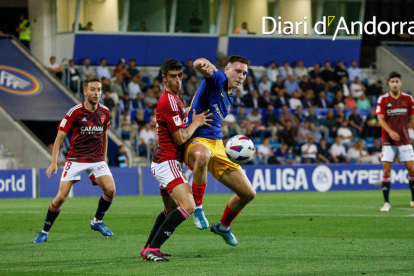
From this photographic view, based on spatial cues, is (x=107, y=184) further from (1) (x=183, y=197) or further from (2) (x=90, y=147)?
(1) (x=183, y=197)

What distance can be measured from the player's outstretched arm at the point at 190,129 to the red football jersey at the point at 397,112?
617 centimetres

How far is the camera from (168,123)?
688cm

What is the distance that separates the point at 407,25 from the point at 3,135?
22.6 metres

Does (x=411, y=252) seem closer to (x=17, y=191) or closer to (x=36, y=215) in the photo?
(x=36, y=215)

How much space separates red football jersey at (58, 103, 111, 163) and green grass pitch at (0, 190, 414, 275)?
114 cm

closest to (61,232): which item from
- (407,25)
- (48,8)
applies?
(48,8)

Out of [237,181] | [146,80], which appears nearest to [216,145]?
[237,181]

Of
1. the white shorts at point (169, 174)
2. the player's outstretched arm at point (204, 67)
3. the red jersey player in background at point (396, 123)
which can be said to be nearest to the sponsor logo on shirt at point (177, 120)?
the white shorts at point (169, 174)

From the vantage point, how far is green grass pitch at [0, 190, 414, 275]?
21.0ft

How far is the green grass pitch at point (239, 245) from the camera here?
6.41 meters

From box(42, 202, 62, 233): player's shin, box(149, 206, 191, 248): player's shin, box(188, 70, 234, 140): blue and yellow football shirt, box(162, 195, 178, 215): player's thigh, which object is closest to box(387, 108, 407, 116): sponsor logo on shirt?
box(188, 70, 234, 140): blue and yellow football shirt

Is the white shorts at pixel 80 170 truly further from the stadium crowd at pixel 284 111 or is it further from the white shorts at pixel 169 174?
the stadium crowd at pixel 284 111

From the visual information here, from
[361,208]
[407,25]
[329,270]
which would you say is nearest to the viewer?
[329,270]

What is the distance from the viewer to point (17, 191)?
64.7 feet
